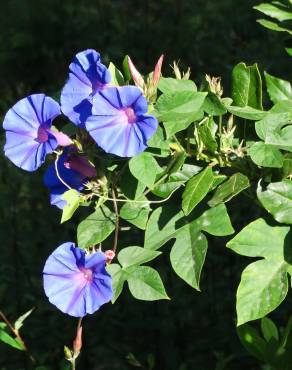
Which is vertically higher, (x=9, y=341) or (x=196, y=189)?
(x=196, y=189)

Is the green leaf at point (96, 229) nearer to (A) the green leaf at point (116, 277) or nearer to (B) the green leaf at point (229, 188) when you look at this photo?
(A) the green leaf at point (116, 277)

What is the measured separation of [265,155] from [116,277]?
0.31 meters

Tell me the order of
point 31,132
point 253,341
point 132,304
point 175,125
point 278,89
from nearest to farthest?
1. point 175,125
2. point 31,132
3. point 278,89
4. point 253,341
5. point 132,304

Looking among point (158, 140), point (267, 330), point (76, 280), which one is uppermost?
point (158, 140)

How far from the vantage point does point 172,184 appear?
4.17 feet

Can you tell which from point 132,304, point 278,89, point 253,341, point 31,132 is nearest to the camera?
point 31,132

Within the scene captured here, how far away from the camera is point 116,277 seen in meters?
1.29

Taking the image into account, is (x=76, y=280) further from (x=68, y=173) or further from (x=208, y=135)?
(x=208, y=135)

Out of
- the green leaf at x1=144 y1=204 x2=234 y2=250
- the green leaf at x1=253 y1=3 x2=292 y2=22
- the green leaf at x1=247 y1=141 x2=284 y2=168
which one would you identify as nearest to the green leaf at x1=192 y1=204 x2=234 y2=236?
the green leaf at x1=144 y1=204 x2=234 y2=250

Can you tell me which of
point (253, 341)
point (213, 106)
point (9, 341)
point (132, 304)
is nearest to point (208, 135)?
point (213, 106)

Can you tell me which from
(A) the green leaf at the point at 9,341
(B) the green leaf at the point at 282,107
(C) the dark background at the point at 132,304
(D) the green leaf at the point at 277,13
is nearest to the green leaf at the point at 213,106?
(B) the green leaf at the point at 282,107

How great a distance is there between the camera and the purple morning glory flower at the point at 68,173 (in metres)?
1.26

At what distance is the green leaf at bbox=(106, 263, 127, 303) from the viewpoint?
1269mm

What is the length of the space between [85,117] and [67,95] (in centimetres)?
5
